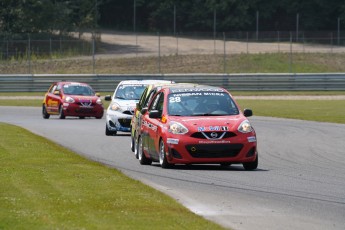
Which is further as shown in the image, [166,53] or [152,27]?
[152,27]

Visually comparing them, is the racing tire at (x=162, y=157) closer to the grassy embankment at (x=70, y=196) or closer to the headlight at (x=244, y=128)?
the grassy embankment at (x=70, y=196)

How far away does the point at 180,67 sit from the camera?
211ft

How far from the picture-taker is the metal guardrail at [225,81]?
5650 cm

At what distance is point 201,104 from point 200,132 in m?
1.28

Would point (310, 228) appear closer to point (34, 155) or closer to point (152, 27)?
point (34, 155)

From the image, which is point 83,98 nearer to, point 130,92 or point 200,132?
point 130,92

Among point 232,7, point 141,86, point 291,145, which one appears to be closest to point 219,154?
point 291,145

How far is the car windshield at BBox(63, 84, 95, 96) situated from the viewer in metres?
38.2

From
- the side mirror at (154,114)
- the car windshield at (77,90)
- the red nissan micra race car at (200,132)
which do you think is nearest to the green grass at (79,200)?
the red nissan micra race car at (200,132)

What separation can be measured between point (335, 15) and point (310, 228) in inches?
3035

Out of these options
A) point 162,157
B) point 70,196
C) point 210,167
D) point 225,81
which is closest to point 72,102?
point 210,167

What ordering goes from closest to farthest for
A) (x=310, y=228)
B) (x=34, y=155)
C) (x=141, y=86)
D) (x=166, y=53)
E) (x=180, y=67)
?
(x=310, y=228) → (x=34, y=155) → (x=141, y=86) → (x=180, y=67) → (x=166, y=53)

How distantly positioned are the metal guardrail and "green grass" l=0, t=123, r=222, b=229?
3836cm

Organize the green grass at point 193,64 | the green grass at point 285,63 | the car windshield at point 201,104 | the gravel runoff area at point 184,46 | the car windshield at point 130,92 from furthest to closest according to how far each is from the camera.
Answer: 1. the gravel runoff area at point 184,46
2. the green grass at point 285,63
3. the green grass at point 193,64
4. the car windshield at point 130,92
5. the car windshield at point 201,104
